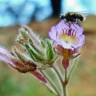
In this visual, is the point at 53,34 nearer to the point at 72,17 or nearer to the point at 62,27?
the point at 62,27

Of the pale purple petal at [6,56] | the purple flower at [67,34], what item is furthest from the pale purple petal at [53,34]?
the pale purple petal at [6,56]

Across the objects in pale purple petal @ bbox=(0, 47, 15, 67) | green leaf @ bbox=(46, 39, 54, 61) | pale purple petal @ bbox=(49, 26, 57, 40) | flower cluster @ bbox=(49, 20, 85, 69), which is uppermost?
pale purple petal @ bbox=(49, 26, 57, 40)

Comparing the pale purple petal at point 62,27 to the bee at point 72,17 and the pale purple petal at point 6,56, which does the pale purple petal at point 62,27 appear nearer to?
the bee at point 72,17

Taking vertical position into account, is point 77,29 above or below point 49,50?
above

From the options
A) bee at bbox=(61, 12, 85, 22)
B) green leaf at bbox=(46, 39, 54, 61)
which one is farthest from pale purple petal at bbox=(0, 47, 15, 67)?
bee at bbox=(61, 12, 85, 22)

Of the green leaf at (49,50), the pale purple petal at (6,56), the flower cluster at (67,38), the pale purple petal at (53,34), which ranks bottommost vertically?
the pale purple petal at (6,56)

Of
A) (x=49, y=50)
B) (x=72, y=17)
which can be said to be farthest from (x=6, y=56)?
(x=72, y=17)

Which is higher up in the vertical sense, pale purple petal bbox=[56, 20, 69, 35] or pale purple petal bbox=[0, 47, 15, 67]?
pale purple petal bbox=[56, 20, 69, 35]

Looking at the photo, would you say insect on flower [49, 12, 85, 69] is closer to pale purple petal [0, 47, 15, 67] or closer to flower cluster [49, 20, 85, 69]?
flower cluster [49, 20, 85, 69]

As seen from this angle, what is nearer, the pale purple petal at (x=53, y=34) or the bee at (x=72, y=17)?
the pale purple petal at (x=53, y=34)
